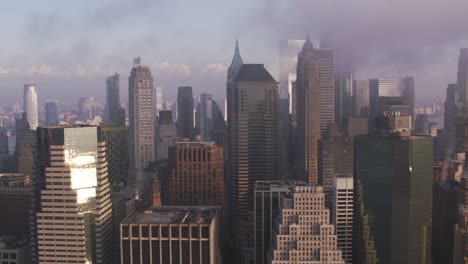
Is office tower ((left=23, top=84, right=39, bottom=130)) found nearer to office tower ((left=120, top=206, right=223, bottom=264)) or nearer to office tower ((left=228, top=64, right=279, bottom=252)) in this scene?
office tower ((left=120, top=206, right=223, bottom=264))

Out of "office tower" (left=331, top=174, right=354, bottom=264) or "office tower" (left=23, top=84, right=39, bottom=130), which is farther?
"office tower" (left=23, top=84, right=39, bottom=130)

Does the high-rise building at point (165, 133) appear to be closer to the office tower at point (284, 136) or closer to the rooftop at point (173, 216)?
the office tower at point (284, 136)

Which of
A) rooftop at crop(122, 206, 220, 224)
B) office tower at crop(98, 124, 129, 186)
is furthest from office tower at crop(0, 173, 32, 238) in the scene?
rooftop at crop(122, 206, 220, 224)

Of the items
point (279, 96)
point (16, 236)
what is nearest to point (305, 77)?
point (279, 96)

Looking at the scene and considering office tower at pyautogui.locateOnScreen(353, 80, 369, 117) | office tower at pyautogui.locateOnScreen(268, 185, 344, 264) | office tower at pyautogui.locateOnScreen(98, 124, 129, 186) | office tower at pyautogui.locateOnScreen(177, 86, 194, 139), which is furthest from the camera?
office tower at pyautogui.locateOnScreen(177, 86, 194, 139)

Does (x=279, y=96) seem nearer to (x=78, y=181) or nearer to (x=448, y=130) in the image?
(x=448, y=130)

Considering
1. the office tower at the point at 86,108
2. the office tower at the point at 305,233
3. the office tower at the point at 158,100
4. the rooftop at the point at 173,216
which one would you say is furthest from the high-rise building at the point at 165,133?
the office tower at the point at 305,233

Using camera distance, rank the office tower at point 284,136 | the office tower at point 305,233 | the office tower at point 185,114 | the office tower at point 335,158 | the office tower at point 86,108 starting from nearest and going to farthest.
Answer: the office tower at point 305,233
the office tower at point 86,108
the office tower at point 335,158
the office tower at point 284,136
the office tower at point 185,114
